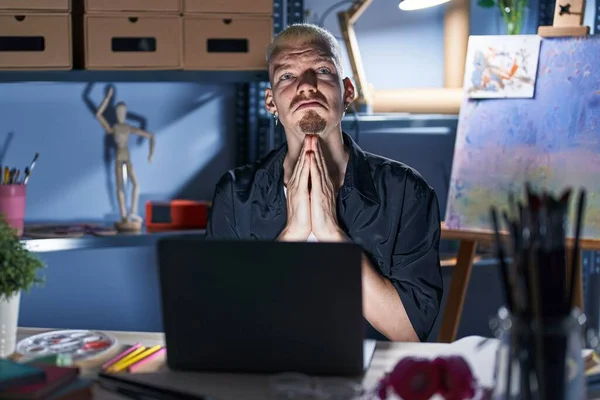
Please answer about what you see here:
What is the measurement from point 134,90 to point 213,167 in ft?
1.26

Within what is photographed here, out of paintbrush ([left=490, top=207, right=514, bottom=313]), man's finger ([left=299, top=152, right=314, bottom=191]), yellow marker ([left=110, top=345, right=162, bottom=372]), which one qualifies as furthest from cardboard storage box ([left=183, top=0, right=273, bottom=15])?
paintbrush ([left=490, top=207, right=514, bottom=313])

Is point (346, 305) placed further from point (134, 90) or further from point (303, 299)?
point (134, 90)

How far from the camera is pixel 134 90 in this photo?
8.93 ft

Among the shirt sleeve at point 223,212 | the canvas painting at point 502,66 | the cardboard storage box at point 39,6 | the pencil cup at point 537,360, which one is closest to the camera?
the pencil cup at point 537,360

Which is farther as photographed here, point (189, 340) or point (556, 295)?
point (189, 340)

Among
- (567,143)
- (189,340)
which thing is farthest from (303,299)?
(567,143)

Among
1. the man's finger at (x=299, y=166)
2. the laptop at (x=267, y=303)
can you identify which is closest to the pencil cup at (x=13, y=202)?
the man's finger at (x=299, y=166)

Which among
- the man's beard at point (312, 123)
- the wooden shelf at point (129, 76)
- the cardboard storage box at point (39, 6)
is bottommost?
the man's beard at point (312, 123)

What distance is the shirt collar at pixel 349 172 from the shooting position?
5.82 ft

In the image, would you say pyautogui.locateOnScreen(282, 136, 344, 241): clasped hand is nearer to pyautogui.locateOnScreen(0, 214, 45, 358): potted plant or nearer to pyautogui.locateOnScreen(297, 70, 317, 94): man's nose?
pyautogui.locateOnScreen(297, 70, 317, 94): man's nose

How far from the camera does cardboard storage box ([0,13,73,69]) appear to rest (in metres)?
2.30

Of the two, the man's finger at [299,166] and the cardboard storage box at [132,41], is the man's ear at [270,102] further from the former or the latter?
the cardboard storage box at [132,41]

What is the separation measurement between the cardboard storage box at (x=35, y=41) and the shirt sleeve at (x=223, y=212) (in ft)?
2.57

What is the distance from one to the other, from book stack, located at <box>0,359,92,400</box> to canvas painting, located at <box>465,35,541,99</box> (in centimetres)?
177
